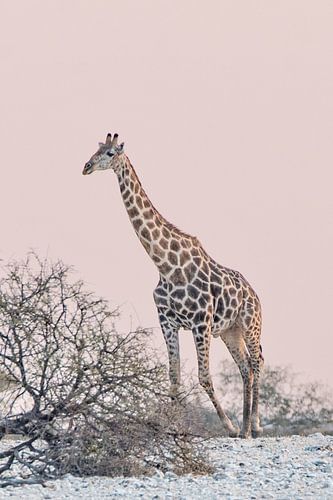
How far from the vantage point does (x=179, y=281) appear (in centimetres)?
1567

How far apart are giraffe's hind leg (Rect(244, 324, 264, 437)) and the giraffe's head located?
3110 mm

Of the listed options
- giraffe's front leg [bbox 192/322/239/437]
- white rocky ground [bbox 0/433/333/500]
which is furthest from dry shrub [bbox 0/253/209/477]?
giraffe's front leg [bbox 192/322/239/437]

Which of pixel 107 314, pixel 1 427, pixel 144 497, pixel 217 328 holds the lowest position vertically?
pixel 144 497

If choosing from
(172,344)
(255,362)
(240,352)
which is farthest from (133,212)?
(255,362)

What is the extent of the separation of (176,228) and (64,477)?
6.37 m

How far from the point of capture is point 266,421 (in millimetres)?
23641

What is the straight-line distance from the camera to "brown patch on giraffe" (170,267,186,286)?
15.7 m

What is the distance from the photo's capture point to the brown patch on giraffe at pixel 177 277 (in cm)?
1566

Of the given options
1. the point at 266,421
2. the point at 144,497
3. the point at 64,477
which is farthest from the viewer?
the point at 266,421

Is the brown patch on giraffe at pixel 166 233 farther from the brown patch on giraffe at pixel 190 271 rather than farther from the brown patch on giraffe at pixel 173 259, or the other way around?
the brown patch on giraffe at pixel 190 271

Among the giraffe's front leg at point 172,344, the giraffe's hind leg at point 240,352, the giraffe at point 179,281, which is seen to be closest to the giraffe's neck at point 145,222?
the giraffe at point 179,281

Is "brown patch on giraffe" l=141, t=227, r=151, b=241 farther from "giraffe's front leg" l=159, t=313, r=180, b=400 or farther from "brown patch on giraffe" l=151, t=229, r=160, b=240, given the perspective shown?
"giraffe's front leg" l=159, t=313, r=180, b=400

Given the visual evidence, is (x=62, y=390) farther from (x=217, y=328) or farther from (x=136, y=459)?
(x=217, y=328)

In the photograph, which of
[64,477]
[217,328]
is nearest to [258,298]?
[217,328]
